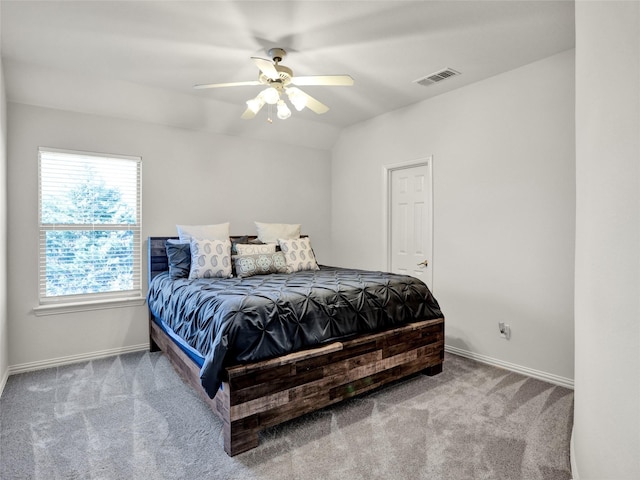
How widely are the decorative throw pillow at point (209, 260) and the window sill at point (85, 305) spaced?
35.2 inches

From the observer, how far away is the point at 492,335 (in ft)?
11.0

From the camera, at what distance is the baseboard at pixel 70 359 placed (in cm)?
312

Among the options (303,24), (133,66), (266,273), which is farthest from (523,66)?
(133,66)

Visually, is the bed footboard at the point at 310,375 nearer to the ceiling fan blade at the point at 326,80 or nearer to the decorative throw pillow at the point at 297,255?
the decorative throw pillow at the point at 297,255

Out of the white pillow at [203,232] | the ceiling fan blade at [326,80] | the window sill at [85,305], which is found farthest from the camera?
the white pillow at [203,232]

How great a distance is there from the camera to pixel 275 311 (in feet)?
7.07

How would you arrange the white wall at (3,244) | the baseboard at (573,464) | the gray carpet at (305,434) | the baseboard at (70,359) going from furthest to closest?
the baseboard at (70,359)
the white wall at (3,244)
the gray carpet at (305,434)
the baseboard at (573,464)

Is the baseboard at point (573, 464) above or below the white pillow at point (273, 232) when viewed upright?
below

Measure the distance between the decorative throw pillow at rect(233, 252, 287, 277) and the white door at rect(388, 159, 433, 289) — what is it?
147 centimetres

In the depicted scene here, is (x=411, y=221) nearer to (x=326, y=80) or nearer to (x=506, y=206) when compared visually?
(x=506, y=206)

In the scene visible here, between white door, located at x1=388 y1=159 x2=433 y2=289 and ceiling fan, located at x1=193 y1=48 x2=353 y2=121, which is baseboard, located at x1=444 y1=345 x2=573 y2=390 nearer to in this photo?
white door, located at x1=388 y1=159 x2=433 y2=289

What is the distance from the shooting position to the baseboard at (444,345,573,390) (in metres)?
2.85

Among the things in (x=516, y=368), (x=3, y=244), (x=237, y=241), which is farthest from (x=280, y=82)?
(x=516, y=368)

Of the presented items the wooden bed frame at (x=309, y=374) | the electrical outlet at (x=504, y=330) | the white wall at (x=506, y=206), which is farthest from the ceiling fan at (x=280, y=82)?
the electrical outlet at (x=504, y=330)
